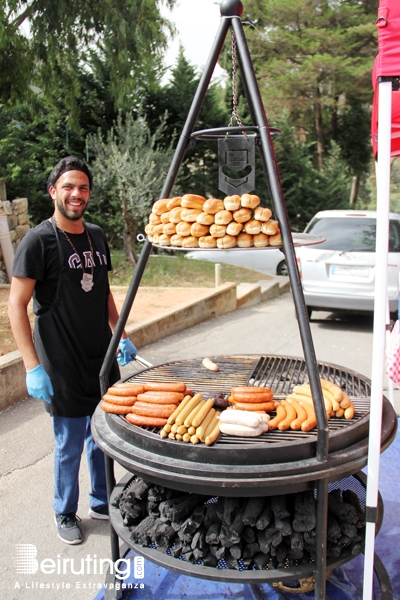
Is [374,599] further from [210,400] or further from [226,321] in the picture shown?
[226,321]

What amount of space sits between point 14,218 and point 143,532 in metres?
9.16

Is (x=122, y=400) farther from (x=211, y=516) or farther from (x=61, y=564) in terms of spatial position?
(x=61, y=564)

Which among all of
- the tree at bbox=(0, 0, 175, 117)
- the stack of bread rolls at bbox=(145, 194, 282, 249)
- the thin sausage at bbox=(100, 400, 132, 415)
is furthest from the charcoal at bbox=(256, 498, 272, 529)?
the tree at bbox=(0, 0, 175, 117)

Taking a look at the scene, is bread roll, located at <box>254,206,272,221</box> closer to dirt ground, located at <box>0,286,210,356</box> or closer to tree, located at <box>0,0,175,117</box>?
dirt ground, located at <box>0,286,210,356</box>

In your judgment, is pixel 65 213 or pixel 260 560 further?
pixel 65 213

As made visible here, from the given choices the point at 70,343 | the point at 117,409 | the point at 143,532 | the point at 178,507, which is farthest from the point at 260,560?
the point at 70,343

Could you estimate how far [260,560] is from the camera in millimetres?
2238

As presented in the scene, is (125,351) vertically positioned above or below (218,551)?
above

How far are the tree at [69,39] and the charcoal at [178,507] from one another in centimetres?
789

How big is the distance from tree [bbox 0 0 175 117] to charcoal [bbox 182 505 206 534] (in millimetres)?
7994

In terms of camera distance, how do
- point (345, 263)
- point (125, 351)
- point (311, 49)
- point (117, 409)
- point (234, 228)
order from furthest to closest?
1. point (311, 49)
2. point (345, 263)
3. point (125, 351)
4. point (117, 409)
5. point (234, 228)

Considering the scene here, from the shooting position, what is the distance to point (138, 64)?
10.7 metres

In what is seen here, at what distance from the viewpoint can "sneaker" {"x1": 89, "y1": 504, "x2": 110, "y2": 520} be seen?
3512 mm

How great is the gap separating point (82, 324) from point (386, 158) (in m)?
1.98
